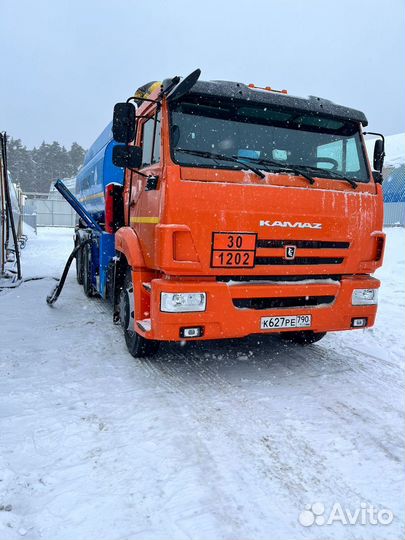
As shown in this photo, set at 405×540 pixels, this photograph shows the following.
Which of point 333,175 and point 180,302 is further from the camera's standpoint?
point 333,175

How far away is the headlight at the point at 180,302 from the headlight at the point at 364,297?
5.26ft

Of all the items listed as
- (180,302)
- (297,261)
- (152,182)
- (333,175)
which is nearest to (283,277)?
(297,261)

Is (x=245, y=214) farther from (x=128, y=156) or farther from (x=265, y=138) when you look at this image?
(x=128, y=156)

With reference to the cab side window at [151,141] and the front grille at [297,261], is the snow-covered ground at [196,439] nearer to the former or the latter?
the front grille at [297,261]

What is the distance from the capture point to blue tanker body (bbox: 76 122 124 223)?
21.2 feet

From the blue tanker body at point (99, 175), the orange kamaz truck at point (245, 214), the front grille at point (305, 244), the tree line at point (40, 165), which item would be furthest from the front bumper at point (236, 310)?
the tree line at point (40, 165)

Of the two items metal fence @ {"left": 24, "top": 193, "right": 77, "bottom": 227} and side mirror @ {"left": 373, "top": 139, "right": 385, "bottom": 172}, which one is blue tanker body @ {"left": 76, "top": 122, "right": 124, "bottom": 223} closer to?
side mirror @ {"left": 373, "top": 139, "right": 385, "bottom": 172}

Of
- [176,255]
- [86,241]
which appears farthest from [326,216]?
[86,241]

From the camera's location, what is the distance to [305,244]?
4.07 meters

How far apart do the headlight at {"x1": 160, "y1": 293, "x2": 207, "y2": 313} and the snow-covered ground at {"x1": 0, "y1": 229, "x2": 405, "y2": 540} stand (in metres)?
0.76

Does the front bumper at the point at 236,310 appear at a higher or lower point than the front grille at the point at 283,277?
lower

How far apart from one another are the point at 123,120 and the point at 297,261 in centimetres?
208

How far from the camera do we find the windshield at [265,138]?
3934 millimetres

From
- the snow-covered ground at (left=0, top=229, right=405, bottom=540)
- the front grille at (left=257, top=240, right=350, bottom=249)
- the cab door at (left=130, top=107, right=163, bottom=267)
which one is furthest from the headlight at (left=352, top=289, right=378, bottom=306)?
the cab door at (left=130, top=107, right=163, bottom=267)
